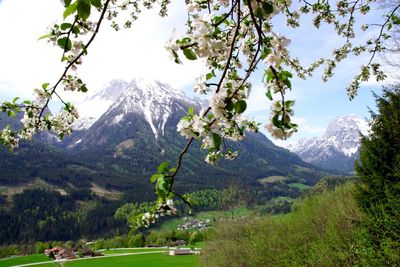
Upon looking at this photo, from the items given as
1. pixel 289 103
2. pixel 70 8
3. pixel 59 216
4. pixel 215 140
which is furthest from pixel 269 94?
pixel 59 216

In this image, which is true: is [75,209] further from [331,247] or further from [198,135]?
[198,135]

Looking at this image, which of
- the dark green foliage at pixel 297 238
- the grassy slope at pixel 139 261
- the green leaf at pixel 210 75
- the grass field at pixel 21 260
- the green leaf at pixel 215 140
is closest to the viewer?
the green leaf at pixel 215 140

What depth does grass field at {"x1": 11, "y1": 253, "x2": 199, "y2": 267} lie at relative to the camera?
64.7m

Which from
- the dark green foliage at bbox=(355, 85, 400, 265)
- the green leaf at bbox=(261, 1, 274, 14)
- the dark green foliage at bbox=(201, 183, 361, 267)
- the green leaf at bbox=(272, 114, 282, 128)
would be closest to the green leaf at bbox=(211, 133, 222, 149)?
the green leaf at bbox=(272, 114, 282, 128)

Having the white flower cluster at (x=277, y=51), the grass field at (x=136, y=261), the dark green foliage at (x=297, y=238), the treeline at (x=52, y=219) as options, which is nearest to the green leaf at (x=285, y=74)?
the white flower cluster at (x=277, y=51)

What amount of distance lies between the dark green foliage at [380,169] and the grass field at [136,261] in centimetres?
4530

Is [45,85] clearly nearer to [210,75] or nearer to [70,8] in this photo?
[210,75]

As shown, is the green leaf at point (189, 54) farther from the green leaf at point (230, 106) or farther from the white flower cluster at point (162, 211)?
the white flower cluster at point (162, 211)

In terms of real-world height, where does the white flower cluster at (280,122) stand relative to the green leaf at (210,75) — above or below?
below

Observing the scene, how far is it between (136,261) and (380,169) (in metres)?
58.4

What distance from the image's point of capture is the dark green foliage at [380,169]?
18031 mm

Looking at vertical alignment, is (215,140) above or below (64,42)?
below

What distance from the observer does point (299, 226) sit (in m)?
26.4

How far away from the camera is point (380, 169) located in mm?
20375
